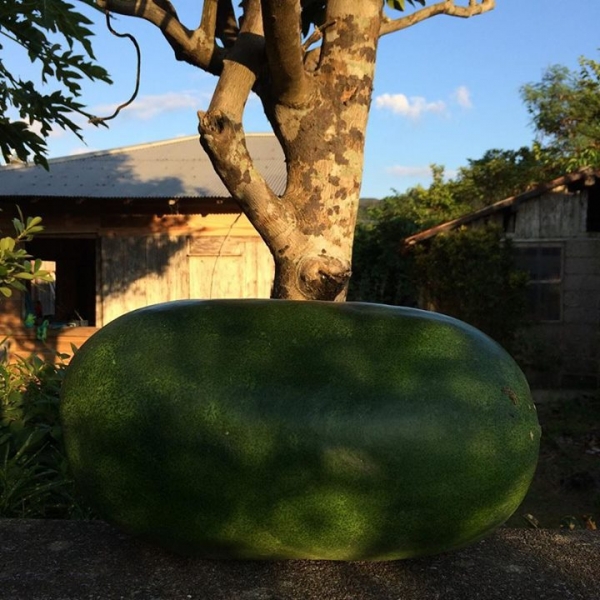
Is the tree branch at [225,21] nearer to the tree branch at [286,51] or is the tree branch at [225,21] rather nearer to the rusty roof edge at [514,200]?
the tree branch at [286,51]

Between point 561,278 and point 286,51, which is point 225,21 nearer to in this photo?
point 286,51

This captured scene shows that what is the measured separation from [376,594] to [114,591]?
2.21 feet

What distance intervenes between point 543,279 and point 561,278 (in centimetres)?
28

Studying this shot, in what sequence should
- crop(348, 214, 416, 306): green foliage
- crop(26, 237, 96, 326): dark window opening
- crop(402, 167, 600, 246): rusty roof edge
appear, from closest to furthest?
crop(402, 167, 600, 246): rusty roof edge → crop(26, 237, 96, 326): dark window opening → crop(348, 214, 416, 306): green foliage

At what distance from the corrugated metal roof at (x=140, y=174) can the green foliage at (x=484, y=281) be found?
10.9ft

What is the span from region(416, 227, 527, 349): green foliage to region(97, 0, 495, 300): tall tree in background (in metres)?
9.09

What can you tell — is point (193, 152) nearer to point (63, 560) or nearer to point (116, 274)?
point (116, 274)

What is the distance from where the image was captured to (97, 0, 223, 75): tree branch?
311 cm

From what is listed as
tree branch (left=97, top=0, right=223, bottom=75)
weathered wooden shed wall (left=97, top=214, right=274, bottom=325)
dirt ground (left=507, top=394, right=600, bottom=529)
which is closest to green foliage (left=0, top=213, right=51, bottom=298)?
tree branch (left=97, top=0, right=223, bottom=75)

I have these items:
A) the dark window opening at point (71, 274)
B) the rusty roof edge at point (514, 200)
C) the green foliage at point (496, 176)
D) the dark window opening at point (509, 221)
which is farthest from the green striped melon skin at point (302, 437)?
the green foliage at point (496, 176)

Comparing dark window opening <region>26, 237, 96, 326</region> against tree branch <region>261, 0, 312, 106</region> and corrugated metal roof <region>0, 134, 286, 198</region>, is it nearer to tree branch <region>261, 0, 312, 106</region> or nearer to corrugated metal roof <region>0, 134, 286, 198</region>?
corrugated metal roof <region>0, 134, 286, 198</region>

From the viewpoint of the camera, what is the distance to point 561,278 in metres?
11.4

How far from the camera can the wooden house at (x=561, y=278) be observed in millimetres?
11242

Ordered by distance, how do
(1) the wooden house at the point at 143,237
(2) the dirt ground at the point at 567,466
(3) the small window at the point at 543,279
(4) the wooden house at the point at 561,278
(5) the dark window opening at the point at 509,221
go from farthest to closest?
(5) the dark window opening at the point at 509,221 → (3) the small window at the point at 543,279 → (4) the wooden house at the point at 561,278 → (1) the wooden house at the point at 143,237 → (2) the dirt ground at the point at 567,466
